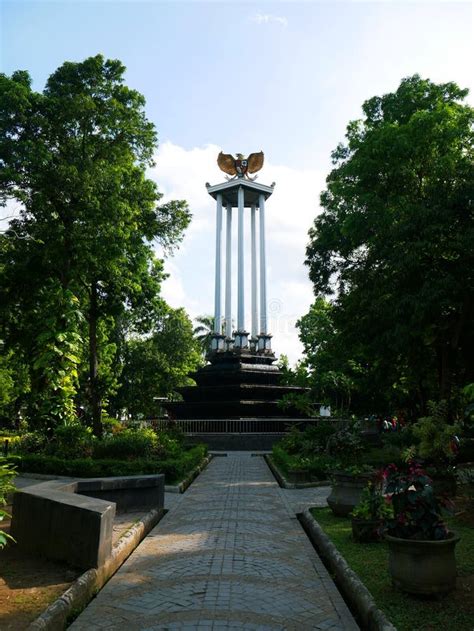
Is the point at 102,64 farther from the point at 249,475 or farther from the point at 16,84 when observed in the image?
the point at 249,475

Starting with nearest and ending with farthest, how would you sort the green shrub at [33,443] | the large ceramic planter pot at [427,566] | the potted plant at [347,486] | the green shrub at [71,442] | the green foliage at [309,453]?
the large ceramic planter pot at [427,566], the potted plant at [347,486], the green foliage at [309,453], the green shrub at [71,442], the green shrub at [33,443]

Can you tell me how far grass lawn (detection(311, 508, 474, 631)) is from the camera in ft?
15.2

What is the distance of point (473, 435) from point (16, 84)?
19893 mm

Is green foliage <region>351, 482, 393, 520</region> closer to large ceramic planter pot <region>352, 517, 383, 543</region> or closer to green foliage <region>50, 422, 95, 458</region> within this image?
large ceramic planter pot <region>352, 517, 383, 543</region>

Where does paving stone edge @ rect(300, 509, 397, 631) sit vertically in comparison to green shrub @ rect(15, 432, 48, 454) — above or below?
below

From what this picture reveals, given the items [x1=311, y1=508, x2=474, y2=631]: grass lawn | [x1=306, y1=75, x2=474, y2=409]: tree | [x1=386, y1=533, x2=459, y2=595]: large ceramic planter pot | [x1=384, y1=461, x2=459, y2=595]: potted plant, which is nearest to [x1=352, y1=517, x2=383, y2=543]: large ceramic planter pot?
[x1=311, y1=508, x2=474, y2=631]: grass lawn

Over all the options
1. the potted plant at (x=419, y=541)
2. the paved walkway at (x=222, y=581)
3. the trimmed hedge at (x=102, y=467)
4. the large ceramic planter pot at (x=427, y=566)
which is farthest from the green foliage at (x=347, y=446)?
the large ceramic planter pot at (x=427, y=566)

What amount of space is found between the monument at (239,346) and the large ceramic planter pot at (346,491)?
17.0 m

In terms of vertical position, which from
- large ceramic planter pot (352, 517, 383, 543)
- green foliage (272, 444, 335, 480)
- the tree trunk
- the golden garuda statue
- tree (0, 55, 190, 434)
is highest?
the golden garuda statue

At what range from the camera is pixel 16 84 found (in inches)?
725

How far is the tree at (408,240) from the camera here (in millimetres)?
Result: 14922

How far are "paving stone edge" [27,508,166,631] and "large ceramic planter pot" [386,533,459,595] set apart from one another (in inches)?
129

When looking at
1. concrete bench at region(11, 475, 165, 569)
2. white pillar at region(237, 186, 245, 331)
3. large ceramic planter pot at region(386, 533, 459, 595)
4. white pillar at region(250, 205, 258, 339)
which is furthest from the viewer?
white pillar at region(250, 205, 258, 339)

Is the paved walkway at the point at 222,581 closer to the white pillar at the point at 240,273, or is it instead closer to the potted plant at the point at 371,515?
the potted plant at the point at 371,515
